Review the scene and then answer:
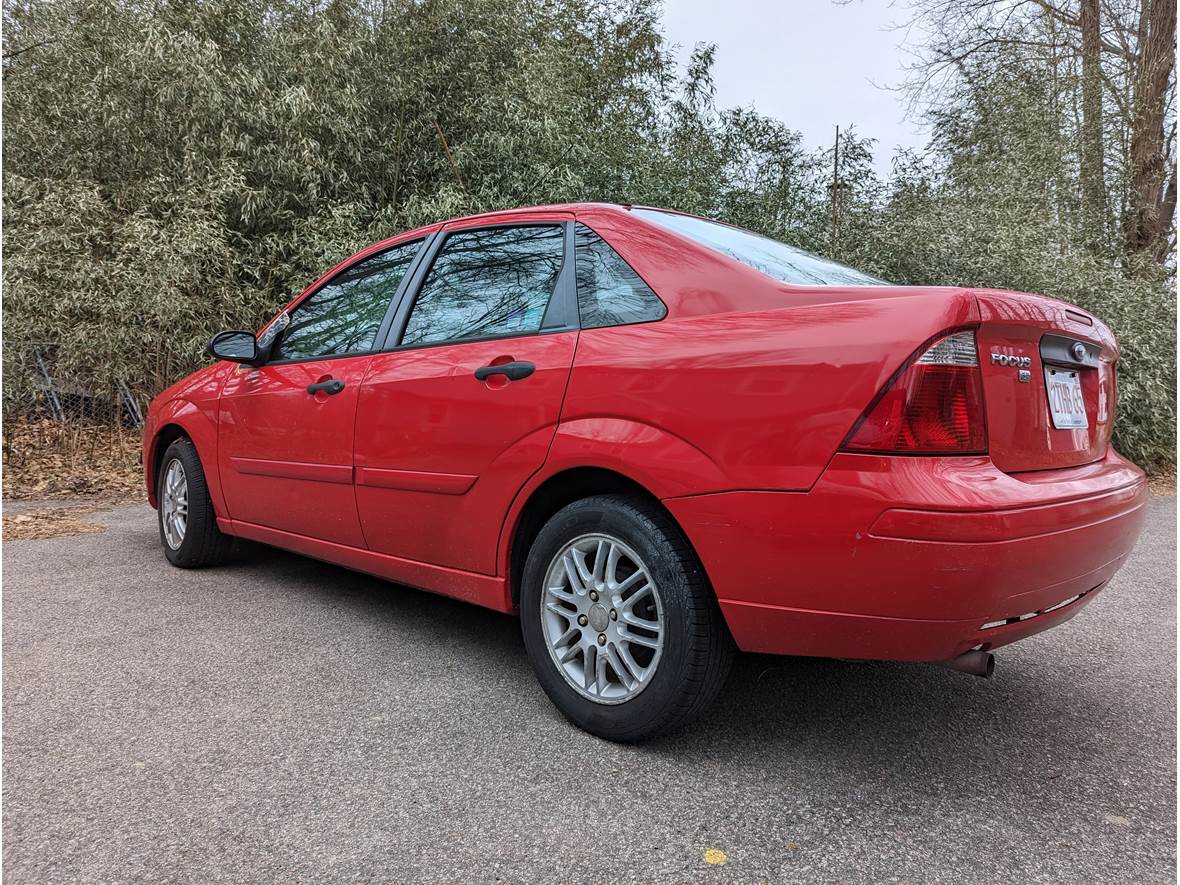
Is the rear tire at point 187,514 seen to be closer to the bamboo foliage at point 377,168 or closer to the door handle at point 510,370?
the door handle at point 510,370

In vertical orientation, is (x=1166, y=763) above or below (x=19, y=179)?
below

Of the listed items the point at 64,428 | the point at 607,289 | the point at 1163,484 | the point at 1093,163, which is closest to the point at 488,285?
the point at 607,289

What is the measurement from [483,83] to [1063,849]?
831 cm

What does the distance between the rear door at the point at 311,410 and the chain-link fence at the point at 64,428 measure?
12.8ft

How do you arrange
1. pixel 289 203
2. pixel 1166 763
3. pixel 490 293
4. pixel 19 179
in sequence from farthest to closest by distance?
pixel 289 203 < pixel 19 179 < pixel 490 293 < pixel 1166 763

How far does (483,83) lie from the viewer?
8.25 meters

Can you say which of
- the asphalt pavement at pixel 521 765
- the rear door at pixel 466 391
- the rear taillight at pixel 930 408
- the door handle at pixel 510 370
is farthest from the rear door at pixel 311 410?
the rear taillight at pixel 930 408

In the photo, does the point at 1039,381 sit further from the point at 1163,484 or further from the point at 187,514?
the point at 1163,484

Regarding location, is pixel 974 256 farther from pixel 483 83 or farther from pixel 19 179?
pixel 19 179

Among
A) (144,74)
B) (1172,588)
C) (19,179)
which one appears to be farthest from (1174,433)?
(19,179)

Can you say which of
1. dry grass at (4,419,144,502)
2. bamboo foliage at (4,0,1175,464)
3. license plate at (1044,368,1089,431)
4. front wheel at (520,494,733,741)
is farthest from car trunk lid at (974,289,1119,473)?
dry grass at (4,419,144,502)

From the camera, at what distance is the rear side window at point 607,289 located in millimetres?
2203

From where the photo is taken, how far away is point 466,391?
8.29ft

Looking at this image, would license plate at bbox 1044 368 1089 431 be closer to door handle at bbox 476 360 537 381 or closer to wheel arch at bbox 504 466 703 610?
wheel arch at bbox 504 466 703 610
